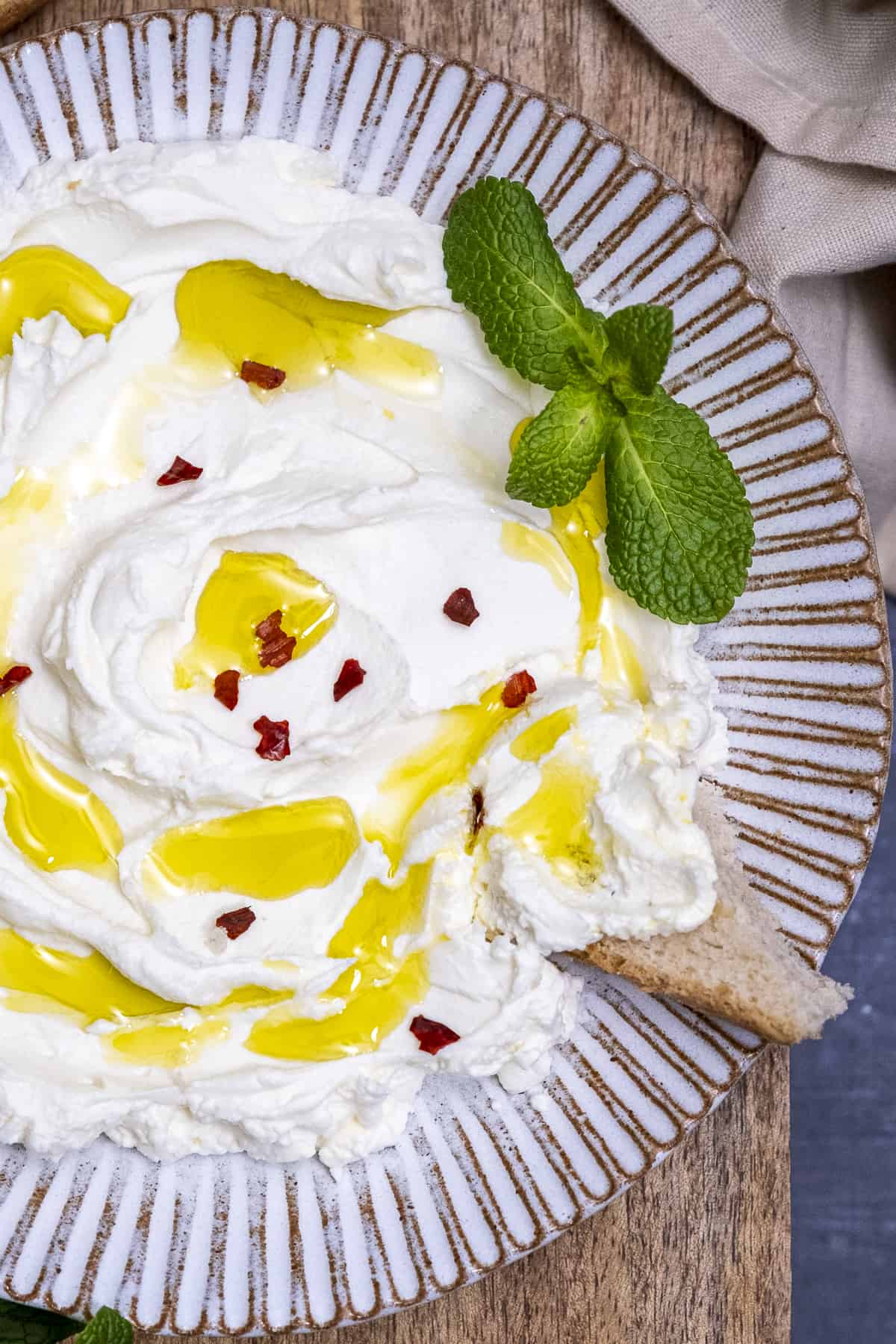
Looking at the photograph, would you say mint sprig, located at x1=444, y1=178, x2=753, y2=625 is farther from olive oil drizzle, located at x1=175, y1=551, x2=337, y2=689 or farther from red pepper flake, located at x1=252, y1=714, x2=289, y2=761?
red pepper flake, located at x1=252, y1=714, x2=289, y2=761

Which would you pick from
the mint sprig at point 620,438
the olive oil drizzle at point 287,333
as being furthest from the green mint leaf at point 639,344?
the olive oil drizzle at point 287,333

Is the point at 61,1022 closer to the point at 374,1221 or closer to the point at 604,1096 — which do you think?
the point at 374,1221

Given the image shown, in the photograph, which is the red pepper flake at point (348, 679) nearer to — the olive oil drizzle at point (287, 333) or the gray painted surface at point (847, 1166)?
the olive oil drizzle at point (287, 333)

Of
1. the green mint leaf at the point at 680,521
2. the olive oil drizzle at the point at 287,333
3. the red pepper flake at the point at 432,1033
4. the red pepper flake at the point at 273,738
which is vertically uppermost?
the olive oil drizzle at the point at 287,333

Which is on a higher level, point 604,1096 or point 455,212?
point 455,212

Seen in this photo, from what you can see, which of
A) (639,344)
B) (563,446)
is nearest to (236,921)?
(563,446)

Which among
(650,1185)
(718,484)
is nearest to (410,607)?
(718,484)

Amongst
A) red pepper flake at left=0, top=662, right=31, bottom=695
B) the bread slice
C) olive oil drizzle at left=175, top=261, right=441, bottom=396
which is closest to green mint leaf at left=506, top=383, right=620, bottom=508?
olive oil drizzle at left=175, top=261, right=441, bottom=396
